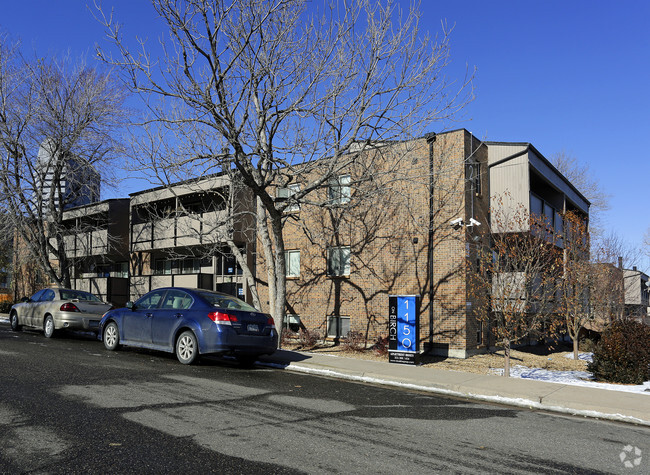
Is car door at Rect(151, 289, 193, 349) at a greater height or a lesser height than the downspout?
lesser

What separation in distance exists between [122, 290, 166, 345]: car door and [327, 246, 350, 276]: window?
8.07m

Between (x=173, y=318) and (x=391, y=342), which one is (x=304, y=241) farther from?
(x=173, y=318)

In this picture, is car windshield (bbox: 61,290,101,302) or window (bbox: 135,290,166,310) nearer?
window (bbox: 135,290,166,310)

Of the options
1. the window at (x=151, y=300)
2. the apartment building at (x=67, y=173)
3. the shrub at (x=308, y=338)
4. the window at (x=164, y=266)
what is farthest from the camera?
the window at (x=164, y=266)

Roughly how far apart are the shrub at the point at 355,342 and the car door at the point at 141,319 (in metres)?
6.42

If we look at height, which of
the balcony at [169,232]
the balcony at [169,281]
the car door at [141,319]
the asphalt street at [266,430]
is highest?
the balcony at [169,232]

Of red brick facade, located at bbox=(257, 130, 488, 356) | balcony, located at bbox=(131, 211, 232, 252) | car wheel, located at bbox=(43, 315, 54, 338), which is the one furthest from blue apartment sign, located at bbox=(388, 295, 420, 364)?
balcony, located at bbox=(131, 211, 232, 252)

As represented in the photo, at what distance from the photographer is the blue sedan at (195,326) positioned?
10211 mm

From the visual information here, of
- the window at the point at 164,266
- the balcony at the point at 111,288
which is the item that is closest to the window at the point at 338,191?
the window at the point at 164,266

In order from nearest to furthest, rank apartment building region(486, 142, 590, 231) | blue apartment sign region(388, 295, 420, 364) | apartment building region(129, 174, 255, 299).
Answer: blue apartment sign region(388, 295, 420, 364), apartment building region(486, 142, 590, 231), apartment building region(129, 174, 255, 299)

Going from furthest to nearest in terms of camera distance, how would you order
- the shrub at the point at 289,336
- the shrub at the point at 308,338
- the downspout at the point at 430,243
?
the shrub at the point at 289,336 → the shrub at the point at 308,338 → the downspout at the point at 430,243

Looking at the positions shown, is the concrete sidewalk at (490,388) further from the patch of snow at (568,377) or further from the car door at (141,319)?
the car door at (141,319)

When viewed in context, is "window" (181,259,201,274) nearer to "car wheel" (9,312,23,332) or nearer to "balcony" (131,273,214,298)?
"balcony" (131,273,214,298)

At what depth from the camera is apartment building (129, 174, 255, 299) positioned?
2138 centimetres
